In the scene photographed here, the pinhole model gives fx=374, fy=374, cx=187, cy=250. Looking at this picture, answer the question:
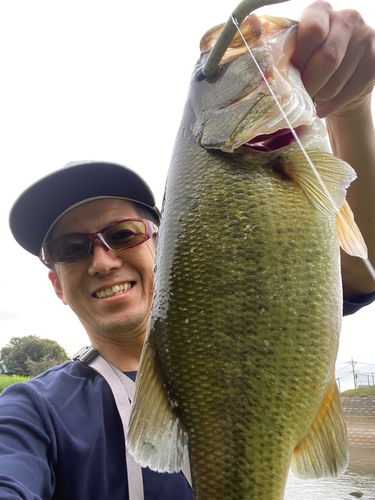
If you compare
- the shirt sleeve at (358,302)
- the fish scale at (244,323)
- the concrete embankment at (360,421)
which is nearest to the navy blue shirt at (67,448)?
the fish scale at (244,323)

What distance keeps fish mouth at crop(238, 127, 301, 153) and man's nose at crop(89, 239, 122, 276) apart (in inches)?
48.6

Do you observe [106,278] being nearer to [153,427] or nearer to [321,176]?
[153,427]

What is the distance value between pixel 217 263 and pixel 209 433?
1.80 ft

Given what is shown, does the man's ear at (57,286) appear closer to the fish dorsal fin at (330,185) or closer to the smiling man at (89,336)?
the smiling man at (89,336)

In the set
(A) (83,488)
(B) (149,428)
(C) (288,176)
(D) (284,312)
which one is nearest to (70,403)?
(A) (83,488)

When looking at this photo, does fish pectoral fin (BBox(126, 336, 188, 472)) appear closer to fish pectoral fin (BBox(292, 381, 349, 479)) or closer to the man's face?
fish pectoral fin (BBox(292, 381, 349, 479))

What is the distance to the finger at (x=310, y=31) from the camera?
1480 millimetres

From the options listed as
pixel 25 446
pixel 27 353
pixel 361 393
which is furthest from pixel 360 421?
pixel 27 353

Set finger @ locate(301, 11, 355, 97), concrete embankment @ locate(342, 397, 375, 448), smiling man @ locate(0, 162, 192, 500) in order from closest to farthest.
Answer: finger @ locate(301, 11, 355, 97) → smiling man @ locate(0, 162, 192, 500) → concrete embankment @ locate(342, 397, 375, 448)

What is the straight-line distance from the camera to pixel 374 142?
2.13 m

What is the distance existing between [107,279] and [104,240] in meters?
0.25

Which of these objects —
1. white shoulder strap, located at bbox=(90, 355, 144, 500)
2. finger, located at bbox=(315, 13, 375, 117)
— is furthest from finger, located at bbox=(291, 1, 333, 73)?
white shoulder strap, located at bbox=(90, 355, 144, 500)

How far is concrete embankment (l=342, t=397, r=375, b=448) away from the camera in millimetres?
18156

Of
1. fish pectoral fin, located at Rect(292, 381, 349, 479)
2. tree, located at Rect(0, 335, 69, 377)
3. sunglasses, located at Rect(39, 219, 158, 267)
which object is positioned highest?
sunglasses, located at Rect(39, 219, 158, 267)
